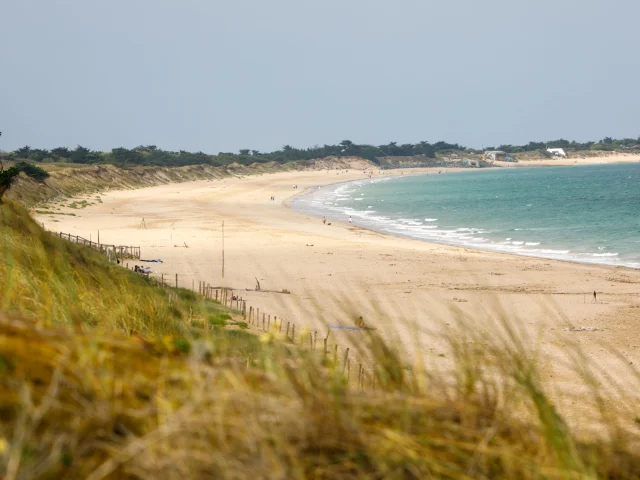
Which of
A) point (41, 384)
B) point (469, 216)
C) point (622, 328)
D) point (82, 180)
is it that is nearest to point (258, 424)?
point (41, 384)

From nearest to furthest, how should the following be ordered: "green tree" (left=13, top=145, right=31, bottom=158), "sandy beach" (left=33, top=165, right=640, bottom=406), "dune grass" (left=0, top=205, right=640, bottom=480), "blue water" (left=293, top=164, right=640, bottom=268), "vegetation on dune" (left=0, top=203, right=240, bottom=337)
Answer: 1. "dune grass" (left=0, top=205, right=640, bottom=480)
2. "vegetation on dune" (left=0, top=203, right=240, bottom=337)
3. "sandy beach" (left=33, top=165, right=640, bottom=406)
4. "blue water" (left=293, top=164, right=640, bottom=268)
5. "green tree" (left=13, top=145, right=31, bottom=158)

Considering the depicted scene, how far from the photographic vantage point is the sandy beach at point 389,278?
15.0 meters

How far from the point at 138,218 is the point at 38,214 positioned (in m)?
6.54

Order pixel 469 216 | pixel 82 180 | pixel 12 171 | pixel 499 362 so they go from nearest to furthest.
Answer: pixel 499 362
pixel 12 171
pixel 469 216
pixel 82 180

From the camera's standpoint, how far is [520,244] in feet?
124

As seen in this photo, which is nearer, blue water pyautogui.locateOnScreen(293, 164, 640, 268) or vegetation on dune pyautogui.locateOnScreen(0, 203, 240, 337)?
vegetation on dune pyautogui.locateOnScreen(0, 203, 240, 337)

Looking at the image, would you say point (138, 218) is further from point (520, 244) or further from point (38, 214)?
point (520, 244)

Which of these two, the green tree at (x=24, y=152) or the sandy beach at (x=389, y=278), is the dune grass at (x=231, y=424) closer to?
the sandy beach at (x=389, y=278)

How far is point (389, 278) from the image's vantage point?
79.5 ft

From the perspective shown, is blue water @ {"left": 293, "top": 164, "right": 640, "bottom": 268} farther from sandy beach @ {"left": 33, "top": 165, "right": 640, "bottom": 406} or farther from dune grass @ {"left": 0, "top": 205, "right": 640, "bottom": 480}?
dune grass @ {"left": 0, "top": 205, "right": 640, "bottom": 480}

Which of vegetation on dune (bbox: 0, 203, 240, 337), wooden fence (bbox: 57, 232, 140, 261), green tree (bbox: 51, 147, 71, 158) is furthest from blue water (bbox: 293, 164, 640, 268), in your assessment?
green tree (bbox: 51, 147, 71, 158)

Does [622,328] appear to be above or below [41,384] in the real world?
below

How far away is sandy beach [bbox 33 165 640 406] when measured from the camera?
589 inches

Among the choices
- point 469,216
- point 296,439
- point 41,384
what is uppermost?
point 41,384
